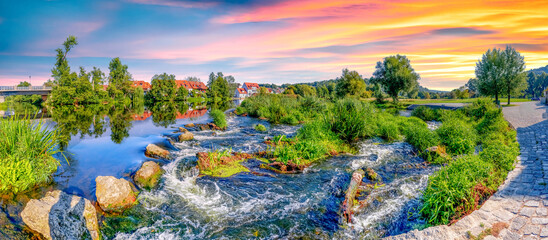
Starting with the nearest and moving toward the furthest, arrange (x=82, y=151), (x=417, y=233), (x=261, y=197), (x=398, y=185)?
(x=417, y=233) → (x=261, y=197) → (x=398, y=185) → (x=82, y=151)

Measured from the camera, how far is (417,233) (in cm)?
467

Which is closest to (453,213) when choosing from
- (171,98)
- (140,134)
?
(140,134)

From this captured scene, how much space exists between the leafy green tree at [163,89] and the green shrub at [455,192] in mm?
75787

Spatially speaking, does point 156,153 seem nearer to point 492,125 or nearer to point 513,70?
point 492,125

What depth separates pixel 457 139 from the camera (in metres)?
12.3

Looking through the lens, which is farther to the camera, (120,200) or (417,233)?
(120,200)

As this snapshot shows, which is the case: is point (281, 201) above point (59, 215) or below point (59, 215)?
below

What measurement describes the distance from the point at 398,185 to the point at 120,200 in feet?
28.2

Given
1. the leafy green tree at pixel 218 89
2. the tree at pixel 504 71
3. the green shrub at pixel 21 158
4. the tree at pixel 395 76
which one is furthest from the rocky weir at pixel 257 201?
the leafy green tree at pixel 218 89

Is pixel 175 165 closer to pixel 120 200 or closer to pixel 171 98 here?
pixel 120 200

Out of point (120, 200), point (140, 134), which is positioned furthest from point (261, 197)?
point (140, 134)

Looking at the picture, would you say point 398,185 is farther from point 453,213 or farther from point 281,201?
point 281,201

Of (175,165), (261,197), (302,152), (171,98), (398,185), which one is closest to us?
(261,197)

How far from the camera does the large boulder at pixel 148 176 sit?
858 cm
